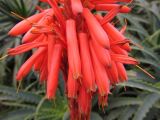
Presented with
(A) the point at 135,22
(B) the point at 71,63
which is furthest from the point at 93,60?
(A) the point at 135,22

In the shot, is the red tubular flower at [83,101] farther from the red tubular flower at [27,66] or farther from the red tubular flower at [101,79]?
the red tubular flower at [27,66]

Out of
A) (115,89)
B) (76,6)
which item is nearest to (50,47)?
(76,6)

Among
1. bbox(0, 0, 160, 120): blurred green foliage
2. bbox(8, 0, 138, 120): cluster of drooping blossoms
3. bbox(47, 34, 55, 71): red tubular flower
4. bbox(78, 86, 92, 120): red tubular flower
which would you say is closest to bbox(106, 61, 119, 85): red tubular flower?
bbox(8, 0, 138, 120): cluster of drooping blossoms

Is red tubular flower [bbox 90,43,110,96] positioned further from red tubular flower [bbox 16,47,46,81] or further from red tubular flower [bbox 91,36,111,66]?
red tubular flower [bbox 16,47,46,81]

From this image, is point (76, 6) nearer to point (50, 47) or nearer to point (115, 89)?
point (50, 47)

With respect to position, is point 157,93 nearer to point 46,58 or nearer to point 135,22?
point 135,22

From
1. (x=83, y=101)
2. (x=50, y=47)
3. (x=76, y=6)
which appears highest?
(x=76, y=6)

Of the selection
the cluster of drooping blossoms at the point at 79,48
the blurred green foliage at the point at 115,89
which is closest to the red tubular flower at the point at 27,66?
the cluster of drooping blossoms at the point at 79,48
